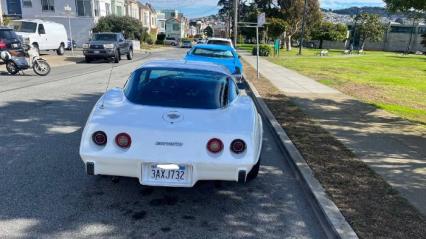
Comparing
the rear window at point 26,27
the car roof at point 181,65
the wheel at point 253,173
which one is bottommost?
the wheel at point 253,173

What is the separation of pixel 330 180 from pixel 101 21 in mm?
44320

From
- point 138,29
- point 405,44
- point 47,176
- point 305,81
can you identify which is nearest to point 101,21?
point 138,29

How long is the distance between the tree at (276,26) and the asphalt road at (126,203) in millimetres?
47547

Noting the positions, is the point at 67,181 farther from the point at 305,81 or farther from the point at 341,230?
the point at 305,81

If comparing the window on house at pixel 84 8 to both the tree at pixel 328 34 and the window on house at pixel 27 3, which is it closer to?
the window on house at pixel 27 3

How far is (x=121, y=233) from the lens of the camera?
3.63m

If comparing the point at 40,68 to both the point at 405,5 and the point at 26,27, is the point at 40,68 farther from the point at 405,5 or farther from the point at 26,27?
the point at 405,5

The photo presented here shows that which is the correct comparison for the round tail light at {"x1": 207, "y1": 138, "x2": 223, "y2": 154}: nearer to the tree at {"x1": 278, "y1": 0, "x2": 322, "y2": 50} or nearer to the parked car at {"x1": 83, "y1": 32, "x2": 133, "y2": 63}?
the parked car at {"x1": 83, "y1": 32, "x2": 133, "y2": 63}

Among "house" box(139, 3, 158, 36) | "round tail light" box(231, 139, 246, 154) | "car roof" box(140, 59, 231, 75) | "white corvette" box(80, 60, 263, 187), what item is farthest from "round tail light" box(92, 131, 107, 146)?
"house" box(139, 3, 158, 36)

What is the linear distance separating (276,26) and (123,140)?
5019 centimetres

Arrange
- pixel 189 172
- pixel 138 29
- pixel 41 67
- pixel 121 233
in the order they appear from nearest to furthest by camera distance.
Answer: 1. pixel 121 233
2. pixel 189 172
3. pixel 41 67
4. pixel 138 29

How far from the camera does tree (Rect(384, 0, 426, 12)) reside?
729 centimetres

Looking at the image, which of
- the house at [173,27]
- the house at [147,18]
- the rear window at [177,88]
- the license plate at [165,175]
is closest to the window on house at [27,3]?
the house at [147,18]

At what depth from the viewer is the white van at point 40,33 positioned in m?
25.2
